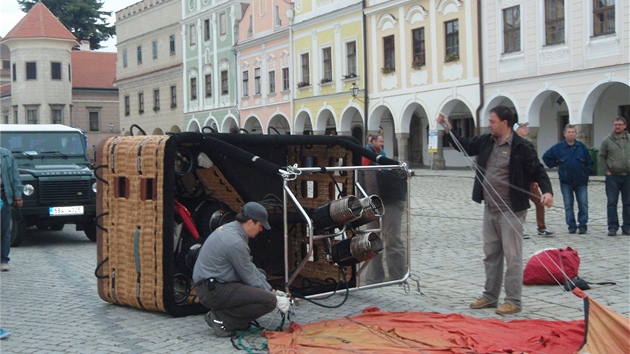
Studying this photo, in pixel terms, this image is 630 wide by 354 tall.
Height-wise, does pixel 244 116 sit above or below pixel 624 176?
above

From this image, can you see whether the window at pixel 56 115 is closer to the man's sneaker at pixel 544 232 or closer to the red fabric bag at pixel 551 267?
the man's sneaker at pixel 544 232

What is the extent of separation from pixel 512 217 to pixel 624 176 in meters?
6.34

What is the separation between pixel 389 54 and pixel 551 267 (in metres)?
31.2

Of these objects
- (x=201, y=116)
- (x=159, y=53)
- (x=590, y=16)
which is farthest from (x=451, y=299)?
(x=159, y=53)

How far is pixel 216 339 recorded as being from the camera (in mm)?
7488

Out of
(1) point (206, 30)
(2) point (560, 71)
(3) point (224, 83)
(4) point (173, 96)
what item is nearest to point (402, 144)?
(2) point (560, 71)

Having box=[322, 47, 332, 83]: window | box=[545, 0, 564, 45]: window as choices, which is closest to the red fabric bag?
box=[545, 0, 564, 45]: window

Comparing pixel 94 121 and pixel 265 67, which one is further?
pixel 94 121

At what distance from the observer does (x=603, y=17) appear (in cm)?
2905

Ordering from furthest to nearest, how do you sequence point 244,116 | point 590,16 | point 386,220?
point 244,116 < point 590,16 < point 386,220

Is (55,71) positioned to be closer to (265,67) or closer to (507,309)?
(265,67)

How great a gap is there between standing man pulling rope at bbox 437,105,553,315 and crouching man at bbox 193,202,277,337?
2.25m

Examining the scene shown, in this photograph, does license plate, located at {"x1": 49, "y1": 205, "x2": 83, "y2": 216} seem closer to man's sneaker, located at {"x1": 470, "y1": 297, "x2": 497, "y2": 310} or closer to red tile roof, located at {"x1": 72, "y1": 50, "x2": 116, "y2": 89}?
man's sneaker, located at {"x1": 470, "y1": 297, "x2": 497, "y2": 310}

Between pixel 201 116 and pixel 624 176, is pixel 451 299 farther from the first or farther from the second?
pixel 201 116
